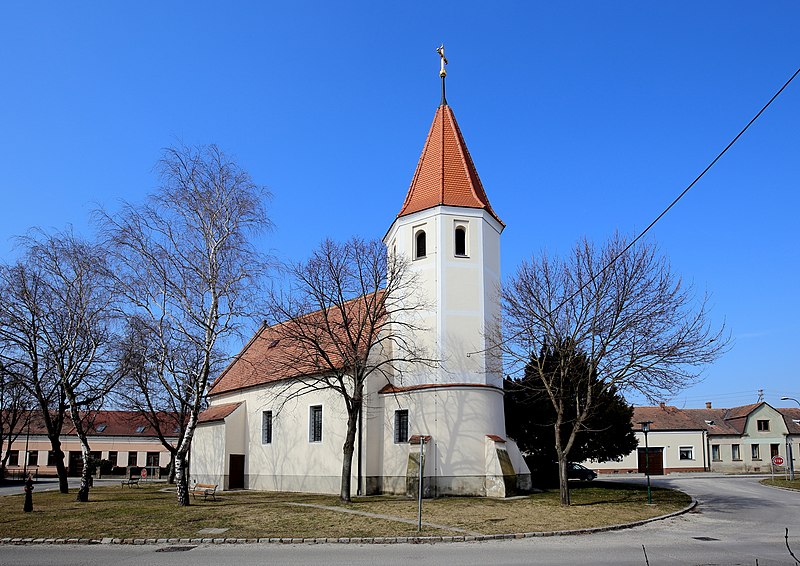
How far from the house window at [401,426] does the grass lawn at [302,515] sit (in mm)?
2988

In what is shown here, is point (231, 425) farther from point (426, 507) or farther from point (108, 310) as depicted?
point (426, 507)

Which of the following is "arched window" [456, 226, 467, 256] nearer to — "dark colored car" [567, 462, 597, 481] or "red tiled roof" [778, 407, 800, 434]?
"dark colored car" [567, 462, 597, 481]

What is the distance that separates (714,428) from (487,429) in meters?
48.6

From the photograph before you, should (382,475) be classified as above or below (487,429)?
below

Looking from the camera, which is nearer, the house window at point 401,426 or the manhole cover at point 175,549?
the manhole cover at point 175,549

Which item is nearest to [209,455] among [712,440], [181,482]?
[181,482]

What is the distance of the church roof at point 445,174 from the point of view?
34.5m

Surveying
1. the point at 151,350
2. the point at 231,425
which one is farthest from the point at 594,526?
the point at 231,425

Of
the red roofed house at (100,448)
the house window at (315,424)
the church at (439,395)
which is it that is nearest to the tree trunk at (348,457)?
the church at (439,395)

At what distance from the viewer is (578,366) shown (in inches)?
1156

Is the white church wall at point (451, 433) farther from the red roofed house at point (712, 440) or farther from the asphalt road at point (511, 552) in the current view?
the red roofed house at point (712, 440)

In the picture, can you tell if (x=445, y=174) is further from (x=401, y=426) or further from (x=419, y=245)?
(x=401, y=426)

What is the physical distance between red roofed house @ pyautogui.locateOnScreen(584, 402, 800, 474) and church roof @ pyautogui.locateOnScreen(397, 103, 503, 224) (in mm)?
38909

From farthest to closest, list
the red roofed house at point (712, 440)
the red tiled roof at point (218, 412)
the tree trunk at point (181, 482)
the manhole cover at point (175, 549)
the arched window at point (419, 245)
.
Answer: the red roofed house at point (712, 440) → the red tiled roof at point (218, 412) → the arched window at point (419, 245) → the tree trunk at point (181, 482) → the manhole cover at point (175, 549)
